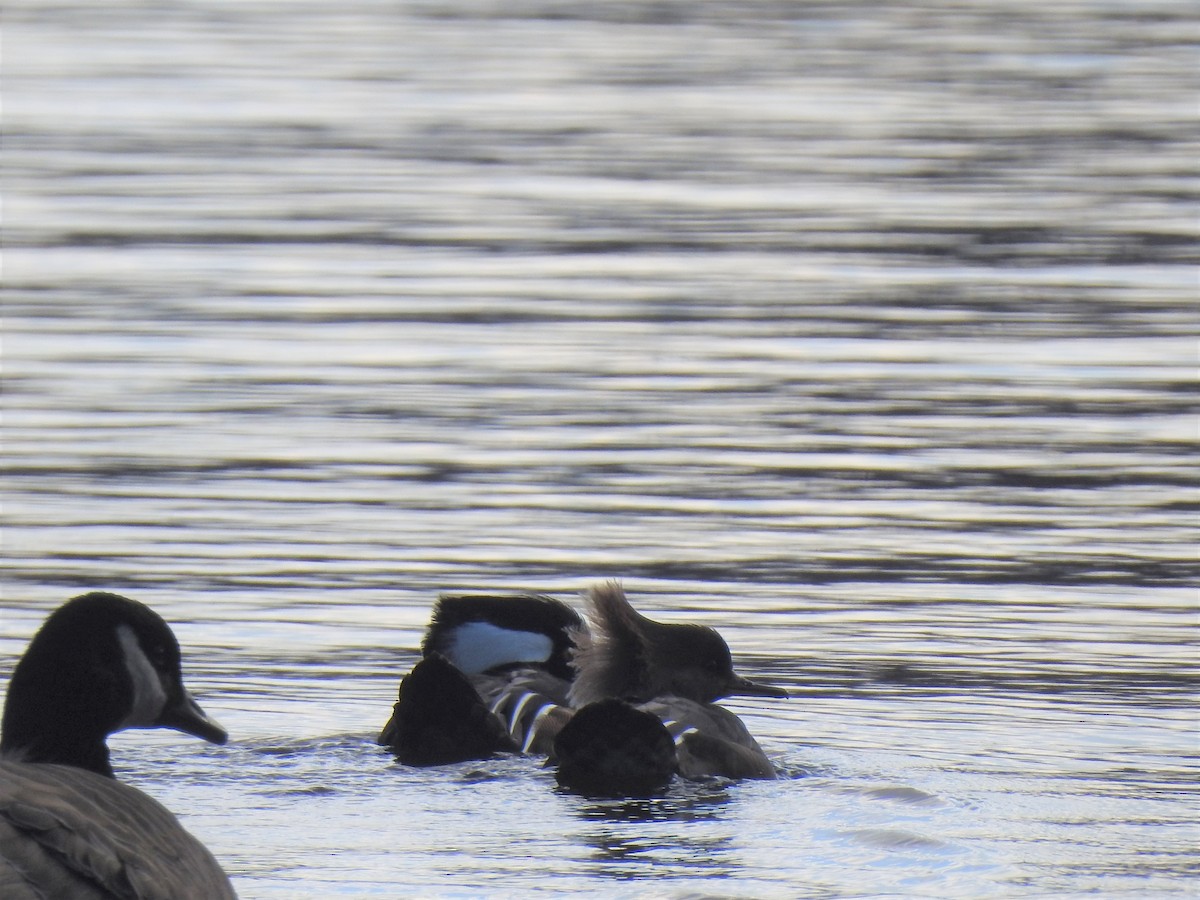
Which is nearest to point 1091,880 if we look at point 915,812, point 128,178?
point 915,812

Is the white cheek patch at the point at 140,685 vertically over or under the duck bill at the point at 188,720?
over

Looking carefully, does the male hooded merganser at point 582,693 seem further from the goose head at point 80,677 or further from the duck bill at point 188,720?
the goose head at point 80,677

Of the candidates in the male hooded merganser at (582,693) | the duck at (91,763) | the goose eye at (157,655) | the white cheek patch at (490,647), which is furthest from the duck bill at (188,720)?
the white cheek patch at (490,647)

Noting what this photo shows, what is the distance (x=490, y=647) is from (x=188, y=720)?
2.42 metres

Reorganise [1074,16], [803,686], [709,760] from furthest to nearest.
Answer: [1074,16], [803,686], [709,760]

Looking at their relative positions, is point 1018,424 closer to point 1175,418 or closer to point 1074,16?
point 1175,418

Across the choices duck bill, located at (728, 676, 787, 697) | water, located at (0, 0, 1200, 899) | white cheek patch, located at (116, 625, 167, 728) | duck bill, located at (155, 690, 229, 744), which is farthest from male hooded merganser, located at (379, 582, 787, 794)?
white cheek patch, located at (116, 625, 167, 728)

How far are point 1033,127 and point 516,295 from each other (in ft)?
23.6

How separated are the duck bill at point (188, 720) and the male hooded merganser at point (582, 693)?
114 centimetres

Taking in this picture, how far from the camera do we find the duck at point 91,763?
5.29 m

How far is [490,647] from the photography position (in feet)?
29.9

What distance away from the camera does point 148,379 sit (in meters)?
12.9

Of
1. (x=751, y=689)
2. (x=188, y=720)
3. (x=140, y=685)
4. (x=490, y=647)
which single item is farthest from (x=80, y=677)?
(x=490, y=647)

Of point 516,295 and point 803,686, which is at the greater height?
point 516,295
